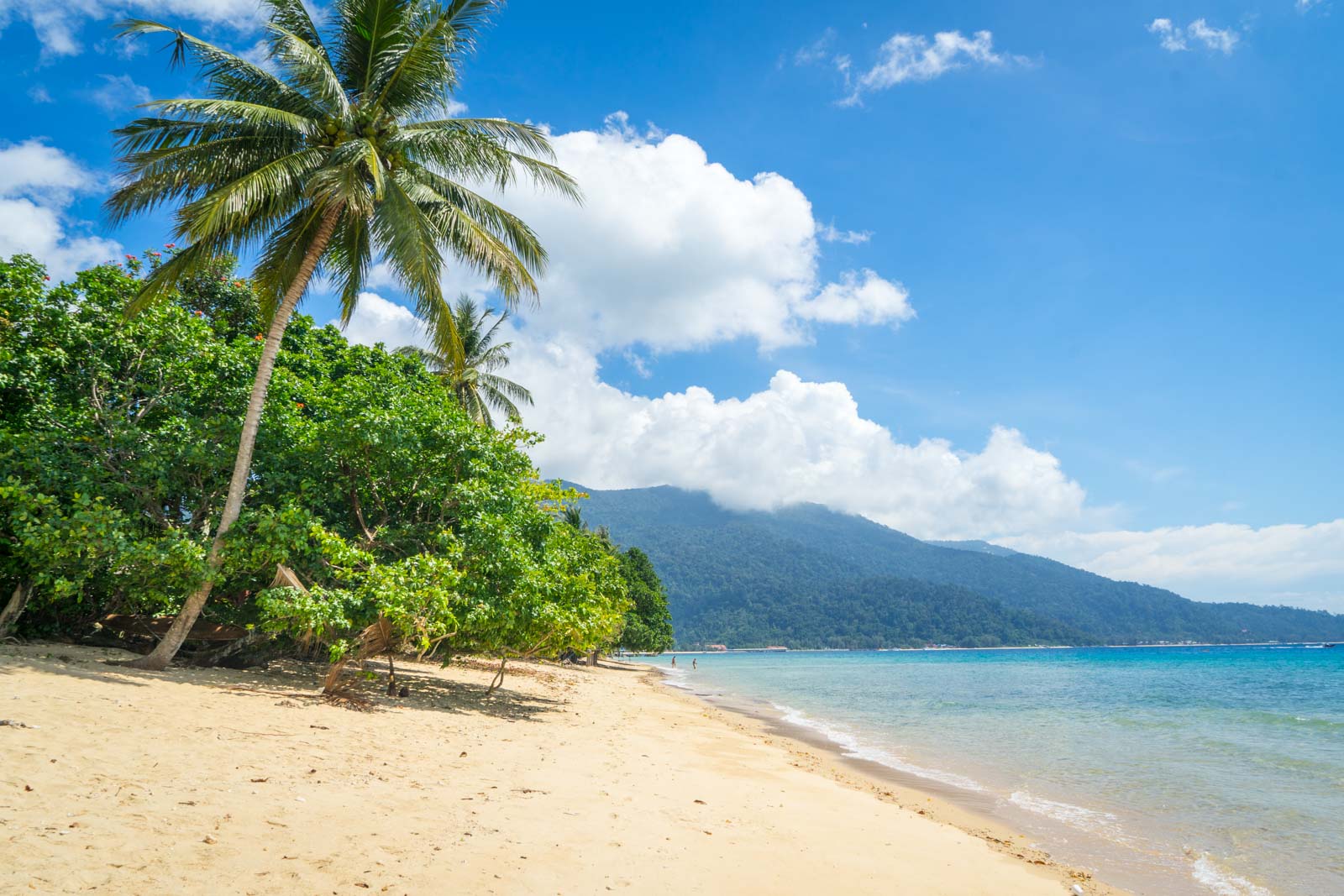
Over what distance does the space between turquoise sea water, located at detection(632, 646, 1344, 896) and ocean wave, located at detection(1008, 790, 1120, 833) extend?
0.04 meters

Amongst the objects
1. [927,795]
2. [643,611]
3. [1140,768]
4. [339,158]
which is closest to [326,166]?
[339,158]

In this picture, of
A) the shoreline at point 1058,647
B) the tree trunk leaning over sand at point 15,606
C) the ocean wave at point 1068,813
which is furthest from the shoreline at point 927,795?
the shoreline at point 1058,647

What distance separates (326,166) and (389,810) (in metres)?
9.32

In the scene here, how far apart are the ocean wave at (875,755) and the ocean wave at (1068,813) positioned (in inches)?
34.4

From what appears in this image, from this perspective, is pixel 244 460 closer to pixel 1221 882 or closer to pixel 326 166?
pixel 326 166

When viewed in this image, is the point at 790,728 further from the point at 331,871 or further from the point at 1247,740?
the point at 331,871

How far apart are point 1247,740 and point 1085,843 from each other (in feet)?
51.3

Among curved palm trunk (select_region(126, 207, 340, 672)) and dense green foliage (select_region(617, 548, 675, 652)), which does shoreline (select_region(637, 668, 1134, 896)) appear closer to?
curved palm trunk (select_region(126, 207, 340, 672))

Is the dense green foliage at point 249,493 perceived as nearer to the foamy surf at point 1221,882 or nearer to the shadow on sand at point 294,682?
the shadow on sand at point 294,682

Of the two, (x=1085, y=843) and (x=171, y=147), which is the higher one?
(x=171, y=147)

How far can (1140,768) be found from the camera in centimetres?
1516

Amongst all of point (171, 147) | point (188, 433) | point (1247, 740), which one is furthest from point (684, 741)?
point (1247, 740)

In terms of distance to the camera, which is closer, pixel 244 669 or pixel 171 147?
pixel 171 147

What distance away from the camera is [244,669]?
42.4ft
